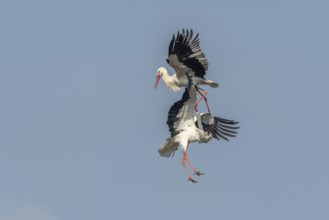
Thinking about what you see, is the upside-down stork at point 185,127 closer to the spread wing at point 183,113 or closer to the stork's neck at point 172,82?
the spread wing at point 183,113

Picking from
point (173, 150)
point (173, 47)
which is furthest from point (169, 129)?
point (173, 47)

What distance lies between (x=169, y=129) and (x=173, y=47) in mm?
2374

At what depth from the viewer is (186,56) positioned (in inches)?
1163

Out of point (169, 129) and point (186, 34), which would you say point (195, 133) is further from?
point (186, 34)

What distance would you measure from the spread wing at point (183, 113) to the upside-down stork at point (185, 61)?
3.37 ft

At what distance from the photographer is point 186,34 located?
29.2 meters

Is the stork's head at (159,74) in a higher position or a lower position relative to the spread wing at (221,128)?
higher

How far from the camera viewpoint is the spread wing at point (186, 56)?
95.4ft

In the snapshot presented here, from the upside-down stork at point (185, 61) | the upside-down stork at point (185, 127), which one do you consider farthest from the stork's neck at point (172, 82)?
the upside-down stork at point (185, 127)

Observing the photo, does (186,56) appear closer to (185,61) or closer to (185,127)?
(185,61)

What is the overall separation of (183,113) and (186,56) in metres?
2.20

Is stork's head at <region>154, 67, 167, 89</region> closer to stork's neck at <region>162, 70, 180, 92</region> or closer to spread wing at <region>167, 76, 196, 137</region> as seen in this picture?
stork's neck at <region>162, 70, 180, 92</region>

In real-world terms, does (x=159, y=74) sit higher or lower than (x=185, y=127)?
higher

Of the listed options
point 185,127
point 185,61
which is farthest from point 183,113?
point 185,61
